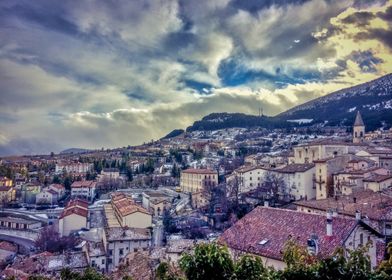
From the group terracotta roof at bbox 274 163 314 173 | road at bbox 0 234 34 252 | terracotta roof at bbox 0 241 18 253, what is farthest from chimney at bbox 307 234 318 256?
road at bbox 0 234 34 252

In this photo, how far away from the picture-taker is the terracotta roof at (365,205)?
24156 mm

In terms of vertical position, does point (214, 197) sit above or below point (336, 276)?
below

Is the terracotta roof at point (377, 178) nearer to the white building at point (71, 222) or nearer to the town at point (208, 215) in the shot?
the town at point (208, 215)

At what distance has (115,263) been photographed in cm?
3359

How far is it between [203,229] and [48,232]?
18874mm

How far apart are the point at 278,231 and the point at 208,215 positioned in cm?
2991

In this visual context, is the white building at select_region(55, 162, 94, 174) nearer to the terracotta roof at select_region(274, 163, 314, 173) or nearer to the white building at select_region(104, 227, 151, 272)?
the terracotta roof at select_region(274, 163, 314, 173)

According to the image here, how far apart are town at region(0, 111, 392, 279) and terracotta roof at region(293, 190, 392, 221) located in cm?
8

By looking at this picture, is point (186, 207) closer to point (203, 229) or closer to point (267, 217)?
point (203, 229)

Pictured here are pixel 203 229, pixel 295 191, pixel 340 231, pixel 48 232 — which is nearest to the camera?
pixel 340 231

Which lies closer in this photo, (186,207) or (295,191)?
(295,191)

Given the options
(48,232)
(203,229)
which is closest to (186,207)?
(203,229)

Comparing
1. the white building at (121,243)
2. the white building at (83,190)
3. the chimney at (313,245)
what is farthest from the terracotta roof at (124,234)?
the white building at (83,190)

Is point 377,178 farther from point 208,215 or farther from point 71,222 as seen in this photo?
point 71,222
